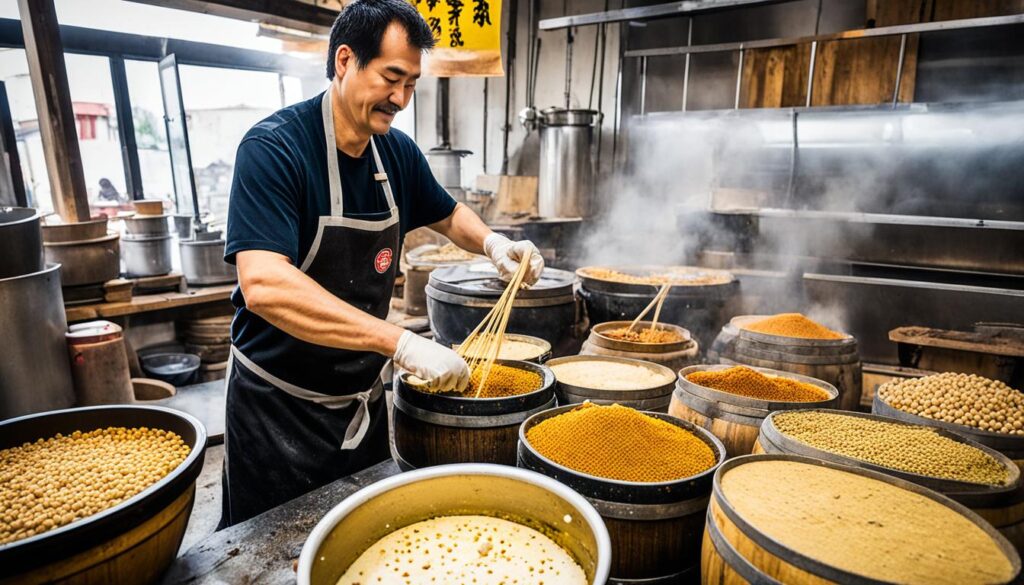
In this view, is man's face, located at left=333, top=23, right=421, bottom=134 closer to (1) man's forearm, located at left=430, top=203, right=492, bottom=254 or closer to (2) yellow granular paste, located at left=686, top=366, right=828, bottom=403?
(1) man's forearm, located at left=430, top=203, right=492, bottom=254

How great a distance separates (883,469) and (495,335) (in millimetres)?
Result: 1303

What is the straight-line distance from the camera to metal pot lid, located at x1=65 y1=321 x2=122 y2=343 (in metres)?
4.10

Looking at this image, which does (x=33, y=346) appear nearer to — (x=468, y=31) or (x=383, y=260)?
(x=383, y=260)

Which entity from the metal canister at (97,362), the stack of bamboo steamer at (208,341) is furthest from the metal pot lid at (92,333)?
the stack of bamboo steamer at (208,341)

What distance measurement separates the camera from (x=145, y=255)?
555cm

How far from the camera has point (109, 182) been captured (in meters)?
7.42

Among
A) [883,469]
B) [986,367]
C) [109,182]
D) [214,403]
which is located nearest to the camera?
[883,469]

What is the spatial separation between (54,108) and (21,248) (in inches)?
86.1

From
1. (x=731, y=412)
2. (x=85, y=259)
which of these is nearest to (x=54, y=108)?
(x=85, y=259)

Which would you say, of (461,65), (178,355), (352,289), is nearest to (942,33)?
(461,65)

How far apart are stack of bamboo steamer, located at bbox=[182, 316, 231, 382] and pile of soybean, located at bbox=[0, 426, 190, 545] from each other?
466 cm

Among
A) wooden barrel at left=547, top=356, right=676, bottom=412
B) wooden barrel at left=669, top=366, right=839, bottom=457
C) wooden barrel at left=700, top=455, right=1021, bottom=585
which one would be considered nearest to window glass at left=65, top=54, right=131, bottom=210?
wooden barrel at left=547, top=356, right=676, bottom=412

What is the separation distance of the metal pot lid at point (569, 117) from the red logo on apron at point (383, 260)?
554 cm

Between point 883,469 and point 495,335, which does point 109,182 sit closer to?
point 495,335
